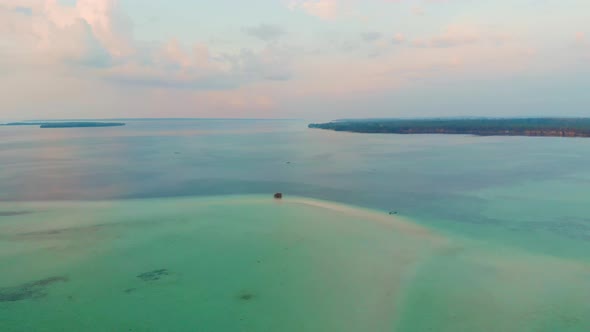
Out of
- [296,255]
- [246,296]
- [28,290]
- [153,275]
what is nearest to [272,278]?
[246,296]

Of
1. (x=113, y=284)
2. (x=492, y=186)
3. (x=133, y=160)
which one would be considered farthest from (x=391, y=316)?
(x=133, y=160)

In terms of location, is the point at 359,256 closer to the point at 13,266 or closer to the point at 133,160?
the point at 13,266

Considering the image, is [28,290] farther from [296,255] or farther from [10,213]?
[10,213]

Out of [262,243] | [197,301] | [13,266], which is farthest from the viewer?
[262,243]

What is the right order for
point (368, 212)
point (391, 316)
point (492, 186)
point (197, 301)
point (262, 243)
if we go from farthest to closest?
point (492, 186)
point (368, 212)
point (262, 243)
point (197, 301)
point (391, 316)

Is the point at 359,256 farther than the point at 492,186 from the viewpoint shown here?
No

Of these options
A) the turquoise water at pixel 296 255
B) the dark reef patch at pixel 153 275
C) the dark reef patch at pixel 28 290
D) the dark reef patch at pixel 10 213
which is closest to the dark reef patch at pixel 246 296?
the turquoise water at pixel 296 255

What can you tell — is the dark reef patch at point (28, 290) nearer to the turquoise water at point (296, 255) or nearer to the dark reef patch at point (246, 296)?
the turquoise water at point (296, 255)
